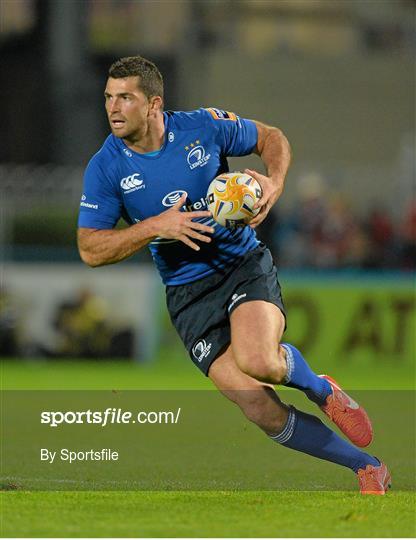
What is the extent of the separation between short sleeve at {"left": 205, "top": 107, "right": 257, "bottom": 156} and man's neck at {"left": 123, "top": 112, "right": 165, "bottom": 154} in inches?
15.3

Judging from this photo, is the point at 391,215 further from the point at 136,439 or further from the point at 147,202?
the point at 147,202

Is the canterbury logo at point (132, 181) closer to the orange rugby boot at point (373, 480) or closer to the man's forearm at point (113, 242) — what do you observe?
the man's forearm at point (113, 242)

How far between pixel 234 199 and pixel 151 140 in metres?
0.73

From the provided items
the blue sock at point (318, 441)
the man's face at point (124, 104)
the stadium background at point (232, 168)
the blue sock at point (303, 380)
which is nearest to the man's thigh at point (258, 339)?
the blue sock at point (303, 380)

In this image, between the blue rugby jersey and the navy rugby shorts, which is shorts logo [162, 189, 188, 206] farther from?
the navy rugby shorts

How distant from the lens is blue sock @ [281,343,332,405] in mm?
7121

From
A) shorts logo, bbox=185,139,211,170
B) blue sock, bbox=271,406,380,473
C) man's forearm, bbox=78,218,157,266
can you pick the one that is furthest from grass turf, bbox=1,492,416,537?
shorts logo, bbox=185,139,211,170

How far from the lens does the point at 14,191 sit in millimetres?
17594

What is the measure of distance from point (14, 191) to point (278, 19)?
10548mm

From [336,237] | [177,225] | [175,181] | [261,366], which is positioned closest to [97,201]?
[175,181]

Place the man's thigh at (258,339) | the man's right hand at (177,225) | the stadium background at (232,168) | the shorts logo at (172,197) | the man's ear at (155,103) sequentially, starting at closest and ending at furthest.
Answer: the man's right hand at (177,225)
the man's thigh at (258,339)
the man's ear at (155,103)
the shorts logo at (172,197)
the stadium background at (232,168)

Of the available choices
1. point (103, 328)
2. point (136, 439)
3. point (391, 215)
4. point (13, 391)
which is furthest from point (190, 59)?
point (136, 439)

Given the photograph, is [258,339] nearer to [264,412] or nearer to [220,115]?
[264,412]

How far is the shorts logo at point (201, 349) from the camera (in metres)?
7.41
